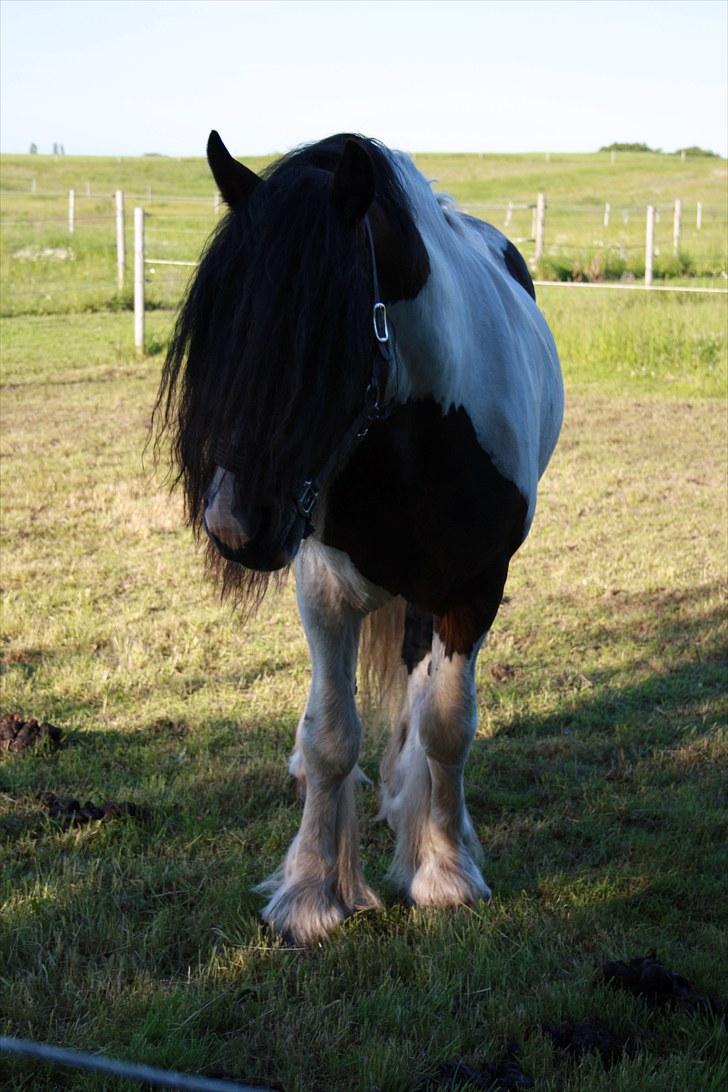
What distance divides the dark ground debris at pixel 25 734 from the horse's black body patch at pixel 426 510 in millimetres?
1756

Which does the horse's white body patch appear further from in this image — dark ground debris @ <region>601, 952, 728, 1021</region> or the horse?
dark ground debris @ <region>601, 952, 728, 1021</region>

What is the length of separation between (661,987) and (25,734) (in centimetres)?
238

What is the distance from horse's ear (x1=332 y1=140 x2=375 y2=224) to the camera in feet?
6.58

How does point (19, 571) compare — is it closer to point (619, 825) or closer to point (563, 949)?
point (619, 825)

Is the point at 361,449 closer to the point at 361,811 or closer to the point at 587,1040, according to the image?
the point at 587,1040

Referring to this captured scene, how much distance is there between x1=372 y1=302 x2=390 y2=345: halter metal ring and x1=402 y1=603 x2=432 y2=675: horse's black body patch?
1.55 m

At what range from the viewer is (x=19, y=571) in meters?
6.07

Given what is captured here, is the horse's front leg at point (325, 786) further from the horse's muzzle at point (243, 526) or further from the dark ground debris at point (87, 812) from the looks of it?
the horse's muzzle at point (243, 526)

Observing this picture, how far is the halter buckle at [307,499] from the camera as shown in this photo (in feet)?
6.88

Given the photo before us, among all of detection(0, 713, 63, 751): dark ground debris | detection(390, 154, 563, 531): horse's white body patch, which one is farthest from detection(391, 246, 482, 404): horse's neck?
detection(0, 713, 63, 751): dark ground debris

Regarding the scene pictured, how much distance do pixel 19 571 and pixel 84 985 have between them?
3.67 m

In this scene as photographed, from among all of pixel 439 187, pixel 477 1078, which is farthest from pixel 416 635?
pixel 439 187

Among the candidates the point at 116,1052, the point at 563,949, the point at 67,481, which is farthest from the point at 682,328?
the point at 116,1052

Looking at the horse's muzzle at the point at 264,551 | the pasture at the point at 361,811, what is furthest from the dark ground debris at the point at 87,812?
the horse's muzzle at the point at 264,551
